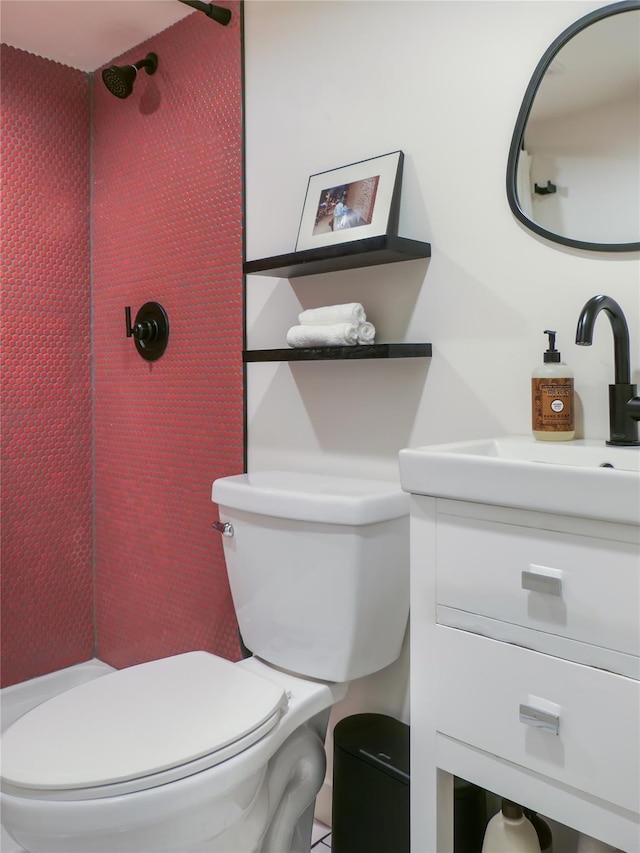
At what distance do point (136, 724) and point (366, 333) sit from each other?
93cm

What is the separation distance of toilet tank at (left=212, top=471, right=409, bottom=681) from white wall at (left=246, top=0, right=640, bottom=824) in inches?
7.3

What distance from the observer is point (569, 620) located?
946 mm

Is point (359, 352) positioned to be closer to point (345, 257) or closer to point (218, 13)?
point (345, 257)

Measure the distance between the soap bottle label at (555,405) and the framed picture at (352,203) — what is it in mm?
508

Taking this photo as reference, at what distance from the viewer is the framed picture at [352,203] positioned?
1516 mm

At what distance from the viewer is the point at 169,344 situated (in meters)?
2.21

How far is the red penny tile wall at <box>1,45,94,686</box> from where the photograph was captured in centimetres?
229

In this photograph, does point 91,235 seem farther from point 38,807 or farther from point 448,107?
point 38,807

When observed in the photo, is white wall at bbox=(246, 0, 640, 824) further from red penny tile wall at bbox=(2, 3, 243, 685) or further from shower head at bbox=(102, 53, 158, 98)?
shower head at bbox=(102, 53, 158, 98)

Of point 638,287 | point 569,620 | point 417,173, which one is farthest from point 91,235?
point 569,620

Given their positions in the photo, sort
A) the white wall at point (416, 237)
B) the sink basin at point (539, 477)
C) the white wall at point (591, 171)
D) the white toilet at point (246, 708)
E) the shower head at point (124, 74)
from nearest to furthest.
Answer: the sink basin at point (539, 477), the white toilet at point (246, 708), the white wall at point (591, 171), the white wall at point (416, 237), the shower head at point (124, 74)

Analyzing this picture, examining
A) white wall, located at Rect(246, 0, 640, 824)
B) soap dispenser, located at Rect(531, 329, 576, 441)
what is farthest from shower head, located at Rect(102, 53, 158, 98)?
soap dispenser, located at Rect(531, 329, 576, 441)

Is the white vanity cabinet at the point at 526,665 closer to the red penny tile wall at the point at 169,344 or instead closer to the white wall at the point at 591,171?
the white wall at the point at 591,171

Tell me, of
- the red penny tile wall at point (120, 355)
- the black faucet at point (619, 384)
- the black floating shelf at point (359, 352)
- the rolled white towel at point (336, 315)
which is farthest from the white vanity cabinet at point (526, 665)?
the red penny tile wall at point (120, 355)
